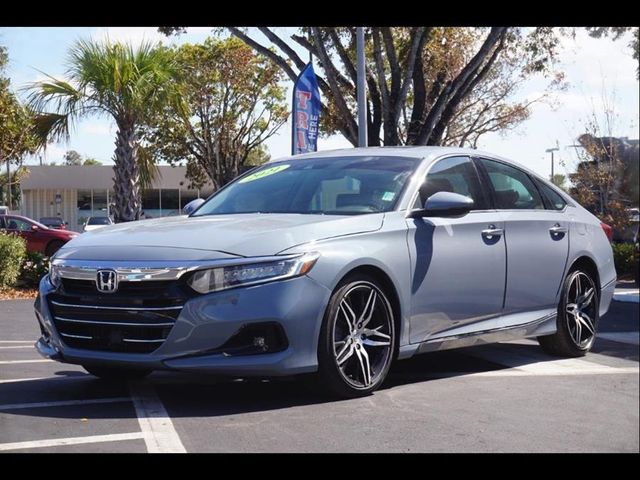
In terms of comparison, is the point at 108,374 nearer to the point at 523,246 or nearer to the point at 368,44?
the point at 523,246

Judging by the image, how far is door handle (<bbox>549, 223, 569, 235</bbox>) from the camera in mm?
6368

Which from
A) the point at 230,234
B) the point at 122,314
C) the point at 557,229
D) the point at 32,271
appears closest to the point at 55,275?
the point at 122,314

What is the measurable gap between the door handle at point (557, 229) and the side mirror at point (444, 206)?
3.19 feet

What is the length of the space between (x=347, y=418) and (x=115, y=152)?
17.2 m

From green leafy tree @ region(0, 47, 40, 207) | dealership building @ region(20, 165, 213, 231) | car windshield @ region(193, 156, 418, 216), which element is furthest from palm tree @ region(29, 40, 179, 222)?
dealership building @ region(20, 165, 213, 231)

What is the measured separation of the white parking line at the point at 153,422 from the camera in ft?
13.5

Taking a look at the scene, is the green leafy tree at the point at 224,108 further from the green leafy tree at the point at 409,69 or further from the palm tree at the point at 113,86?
the palm tree at the point at 113,86

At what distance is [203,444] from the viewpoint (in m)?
4.18

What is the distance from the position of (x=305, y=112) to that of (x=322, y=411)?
12.9m

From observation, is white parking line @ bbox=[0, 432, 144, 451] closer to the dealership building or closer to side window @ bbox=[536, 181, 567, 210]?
side window @ bbox=[536, 181, 567, 210]

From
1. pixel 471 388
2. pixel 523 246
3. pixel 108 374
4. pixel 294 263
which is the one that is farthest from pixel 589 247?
pixel 108 374

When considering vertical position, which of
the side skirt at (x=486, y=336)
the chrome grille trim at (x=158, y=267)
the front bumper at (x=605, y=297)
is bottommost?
the side skirt at (x=486, y=336)

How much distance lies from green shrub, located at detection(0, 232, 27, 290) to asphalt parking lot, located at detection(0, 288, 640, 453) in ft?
28.6

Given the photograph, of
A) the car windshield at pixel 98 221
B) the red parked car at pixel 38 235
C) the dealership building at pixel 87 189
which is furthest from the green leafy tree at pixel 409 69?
the dealership building at pixel 87 189
